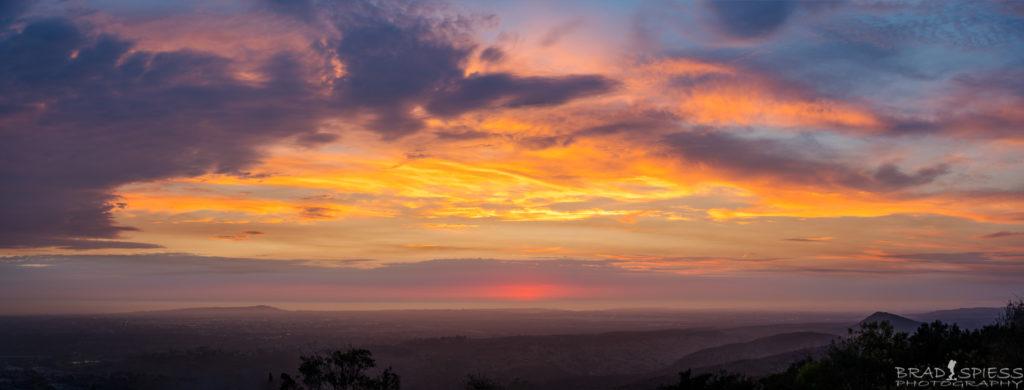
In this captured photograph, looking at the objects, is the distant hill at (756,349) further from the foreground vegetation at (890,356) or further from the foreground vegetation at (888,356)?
the foreground vegetation at (890,356)

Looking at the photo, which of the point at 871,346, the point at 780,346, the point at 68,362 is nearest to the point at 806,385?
the point at 871,346

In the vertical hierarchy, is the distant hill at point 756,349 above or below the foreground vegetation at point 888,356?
below

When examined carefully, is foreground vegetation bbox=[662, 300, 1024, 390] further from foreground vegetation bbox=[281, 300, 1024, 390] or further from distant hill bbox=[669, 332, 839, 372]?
distant hill bbox=[669, 332, 839, 372]

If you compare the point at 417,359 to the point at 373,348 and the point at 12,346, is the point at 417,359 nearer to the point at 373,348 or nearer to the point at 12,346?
the point at 373,348

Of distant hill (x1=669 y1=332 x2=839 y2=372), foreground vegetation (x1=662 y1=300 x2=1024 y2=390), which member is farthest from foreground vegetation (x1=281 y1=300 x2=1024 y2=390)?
distant hill (x1=669 y1=332 x2=839 y2=372)

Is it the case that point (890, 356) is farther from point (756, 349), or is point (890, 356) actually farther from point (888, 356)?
point (756, 349)

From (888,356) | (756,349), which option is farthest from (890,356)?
(756,349)

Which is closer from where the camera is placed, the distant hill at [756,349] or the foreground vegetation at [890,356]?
the foreground vegetation at [890,356]

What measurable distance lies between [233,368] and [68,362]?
34.2 metres

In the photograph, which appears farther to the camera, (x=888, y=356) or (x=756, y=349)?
(x=756, y=349)

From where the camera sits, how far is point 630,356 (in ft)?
430

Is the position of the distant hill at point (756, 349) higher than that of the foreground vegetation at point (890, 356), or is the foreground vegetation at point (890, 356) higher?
the foreground vegetation at point (890, 356)

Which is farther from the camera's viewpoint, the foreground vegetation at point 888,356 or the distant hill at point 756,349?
the distant hill at point 756,349

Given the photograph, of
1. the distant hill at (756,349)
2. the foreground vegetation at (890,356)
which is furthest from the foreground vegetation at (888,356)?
the distant hill at (756,349)
